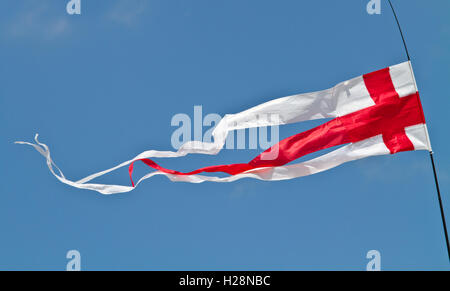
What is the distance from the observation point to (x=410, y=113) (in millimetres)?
16219

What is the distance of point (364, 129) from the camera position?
16594 millimetres

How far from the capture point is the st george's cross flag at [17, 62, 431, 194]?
1620 cm

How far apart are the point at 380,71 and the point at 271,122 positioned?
12.2 feet

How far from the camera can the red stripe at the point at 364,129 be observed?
16219 mm

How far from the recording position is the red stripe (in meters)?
16.2

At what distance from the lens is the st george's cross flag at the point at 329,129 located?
1620cm

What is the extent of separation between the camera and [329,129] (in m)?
16.9

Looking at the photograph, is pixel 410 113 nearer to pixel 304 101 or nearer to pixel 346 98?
pixel 346 98

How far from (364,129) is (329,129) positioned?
107cm
